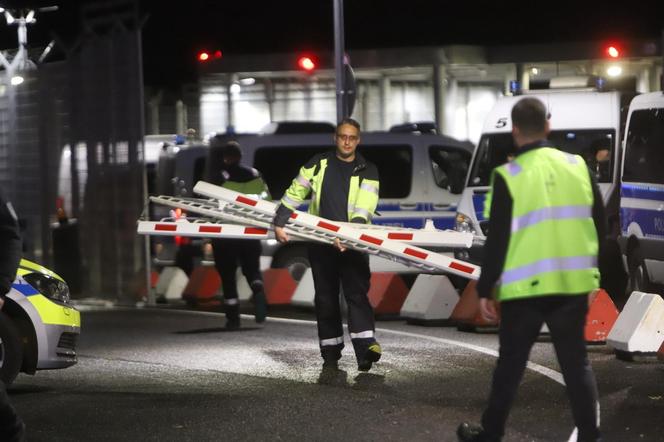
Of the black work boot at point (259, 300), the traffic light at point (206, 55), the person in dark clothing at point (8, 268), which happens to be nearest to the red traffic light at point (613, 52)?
the traffic light at point (206, 55)

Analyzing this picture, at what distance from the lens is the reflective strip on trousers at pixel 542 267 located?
23.7 ft

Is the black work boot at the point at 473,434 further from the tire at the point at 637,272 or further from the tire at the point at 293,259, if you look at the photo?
the tire at the point at 293,259

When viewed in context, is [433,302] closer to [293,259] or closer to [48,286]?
[293,259]

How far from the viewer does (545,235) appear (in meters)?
7.25

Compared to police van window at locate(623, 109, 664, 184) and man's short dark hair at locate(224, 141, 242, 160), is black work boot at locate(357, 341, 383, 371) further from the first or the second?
police van window at locate(623, 109, 664, 184)

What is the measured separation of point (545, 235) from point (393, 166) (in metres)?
13.0

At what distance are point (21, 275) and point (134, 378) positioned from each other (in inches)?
47.7

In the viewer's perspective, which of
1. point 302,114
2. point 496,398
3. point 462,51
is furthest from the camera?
point 462,51

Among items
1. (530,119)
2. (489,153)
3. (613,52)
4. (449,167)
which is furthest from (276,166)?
(530,119)

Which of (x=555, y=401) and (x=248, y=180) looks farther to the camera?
(x=248, y=180)

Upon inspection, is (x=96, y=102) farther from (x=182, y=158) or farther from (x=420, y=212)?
(x=420, y=212)

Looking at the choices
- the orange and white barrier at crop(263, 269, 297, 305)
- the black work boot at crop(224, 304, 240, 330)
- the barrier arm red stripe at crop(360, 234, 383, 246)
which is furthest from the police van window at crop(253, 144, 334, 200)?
the barrier arm red stripe at crop(360, 234, 383, 246)

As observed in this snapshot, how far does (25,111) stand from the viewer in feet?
72.0

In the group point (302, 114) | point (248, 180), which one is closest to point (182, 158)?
point (248, 180)
